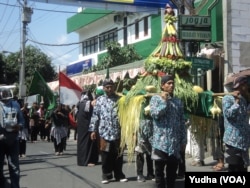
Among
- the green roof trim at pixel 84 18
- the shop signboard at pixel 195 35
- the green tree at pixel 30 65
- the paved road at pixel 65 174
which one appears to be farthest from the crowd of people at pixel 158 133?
the green tree at pixel 30 65

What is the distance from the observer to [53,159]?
12141 mm

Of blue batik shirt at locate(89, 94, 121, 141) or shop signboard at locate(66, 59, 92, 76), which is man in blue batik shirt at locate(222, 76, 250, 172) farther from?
shop signboard at locate(66, 59, 92, 76)

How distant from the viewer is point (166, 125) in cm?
590

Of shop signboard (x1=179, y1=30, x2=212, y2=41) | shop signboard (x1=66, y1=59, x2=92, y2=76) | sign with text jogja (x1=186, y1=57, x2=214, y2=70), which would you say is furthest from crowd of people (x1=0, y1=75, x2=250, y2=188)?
shop signboard (x1=66, y1=59, x2=92, y2=76)

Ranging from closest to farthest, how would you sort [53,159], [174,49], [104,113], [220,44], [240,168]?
[240,168]
[174,49]
[104,113]
[53,159]
[220,44]

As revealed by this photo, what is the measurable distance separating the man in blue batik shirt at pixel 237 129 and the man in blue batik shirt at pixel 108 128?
2480mm

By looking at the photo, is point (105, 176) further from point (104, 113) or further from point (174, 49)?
point (174, 49)

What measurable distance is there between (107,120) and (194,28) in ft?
15.3

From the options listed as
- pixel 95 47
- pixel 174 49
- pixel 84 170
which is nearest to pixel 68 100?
pixel 84 170

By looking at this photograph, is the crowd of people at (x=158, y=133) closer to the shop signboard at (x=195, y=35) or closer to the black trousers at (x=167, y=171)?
the black trousers at (x=167, y=171)

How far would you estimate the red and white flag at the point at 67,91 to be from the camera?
12.7 m

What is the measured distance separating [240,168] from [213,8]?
982 cm

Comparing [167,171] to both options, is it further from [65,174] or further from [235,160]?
[65,174]

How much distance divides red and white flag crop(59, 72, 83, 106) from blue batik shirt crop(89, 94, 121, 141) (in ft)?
15.2
